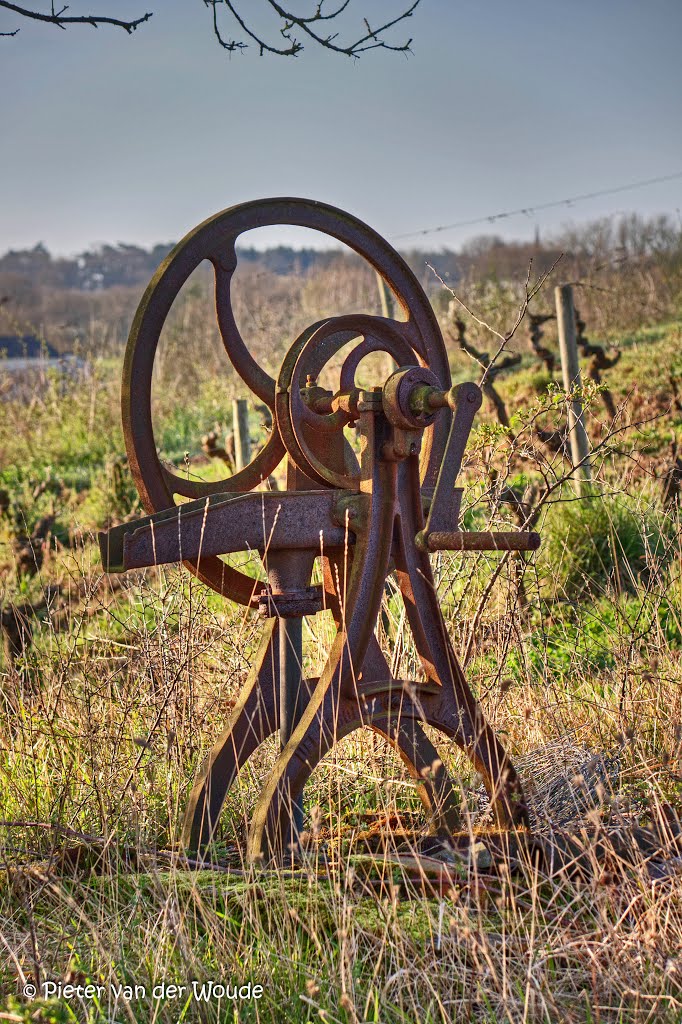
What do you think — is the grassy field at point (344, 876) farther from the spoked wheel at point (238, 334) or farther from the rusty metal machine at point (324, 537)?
the spoked wheel at point (238, 334)

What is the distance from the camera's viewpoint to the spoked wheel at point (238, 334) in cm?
270

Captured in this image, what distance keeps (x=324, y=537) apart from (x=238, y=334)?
76cm

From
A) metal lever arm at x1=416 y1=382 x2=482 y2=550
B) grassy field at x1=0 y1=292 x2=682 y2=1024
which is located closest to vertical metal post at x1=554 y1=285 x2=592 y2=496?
grassy field at x1=0 y1=292 x2=682 y2=1024

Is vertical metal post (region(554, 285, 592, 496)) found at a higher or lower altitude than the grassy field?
higher

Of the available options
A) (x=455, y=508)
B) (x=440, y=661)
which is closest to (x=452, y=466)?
(x=455, y=508)

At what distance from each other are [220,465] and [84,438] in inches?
159

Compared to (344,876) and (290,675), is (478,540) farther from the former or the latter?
(344,876)

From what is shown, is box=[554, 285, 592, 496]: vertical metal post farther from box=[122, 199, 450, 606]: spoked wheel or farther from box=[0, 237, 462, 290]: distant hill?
box=[0, 237, 462, 290]: distant hill

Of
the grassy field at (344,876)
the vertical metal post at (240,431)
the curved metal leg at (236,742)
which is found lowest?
→ the grassy field at (344,876)

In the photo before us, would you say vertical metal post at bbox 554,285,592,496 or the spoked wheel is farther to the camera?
vertical metal post at bbox 554,285,592,496

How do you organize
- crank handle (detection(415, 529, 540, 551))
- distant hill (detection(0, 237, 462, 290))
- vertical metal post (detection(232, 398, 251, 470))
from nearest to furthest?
crank handle (detection(415, 529, 540, 551))
vertical metal post (detection(232, 398, 251, 470))
distant hill (detection(0, 237, 462, 290))

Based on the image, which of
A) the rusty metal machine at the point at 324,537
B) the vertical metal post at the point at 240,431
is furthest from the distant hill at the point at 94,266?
the rusty metal machine at the point at 324,537

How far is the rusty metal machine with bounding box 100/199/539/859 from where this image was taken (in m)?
2.60

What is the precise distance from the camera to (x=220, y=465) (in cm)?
1123
